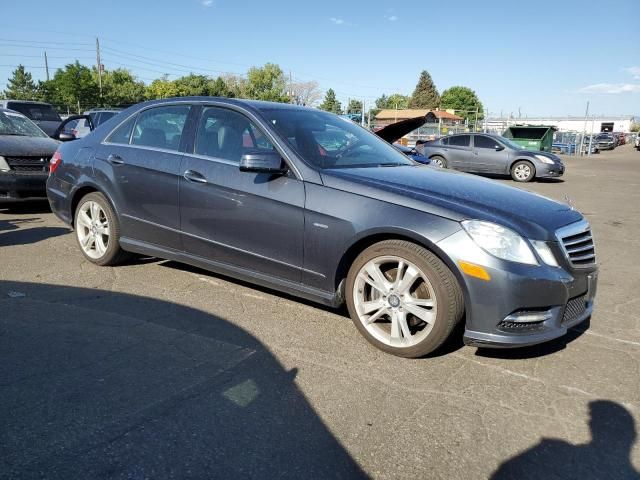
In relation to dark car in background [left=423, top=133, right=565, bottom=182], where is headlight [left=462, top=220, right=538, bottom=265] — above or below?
above

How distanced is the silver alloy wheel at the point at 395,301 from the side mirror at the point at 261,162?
0.96 metres

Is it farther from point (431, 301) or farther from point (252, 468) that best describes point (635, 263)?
point (252, 468)

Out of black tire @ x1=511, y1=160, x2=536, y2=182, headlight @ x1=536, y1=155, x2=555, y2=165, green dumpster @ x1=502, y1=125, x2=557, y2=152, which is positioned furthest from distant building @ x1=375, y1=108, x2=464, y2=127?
headlight @ x1=536, y1=155, x2=555, y2=165

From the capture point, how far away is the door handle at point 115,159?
15.7ft

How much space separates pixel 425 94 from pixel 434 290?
120944 millimetres

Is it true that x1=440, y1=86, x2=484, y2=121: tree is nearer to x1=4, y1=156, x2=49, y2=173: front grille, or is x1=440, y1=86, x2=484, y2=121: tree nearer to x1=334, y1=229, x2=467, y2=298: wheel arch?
x1=4, y1=156, x2=49, y2=173: front grille

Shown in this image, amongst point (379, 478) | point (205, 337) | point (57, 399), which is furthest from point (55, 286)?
point (379, 478)

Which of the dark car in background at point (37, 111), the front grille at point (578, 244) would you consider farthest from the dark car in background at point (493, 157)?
the front grille at point (578, 244)

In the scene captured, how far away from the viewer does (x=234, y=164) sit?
4.06 meters

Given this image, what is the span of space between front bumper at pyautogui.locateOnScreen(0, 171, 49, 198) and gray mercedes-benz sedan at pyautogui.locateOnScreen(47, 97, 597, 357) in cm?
306

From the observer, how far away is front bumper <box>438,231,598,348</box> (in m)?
3.01

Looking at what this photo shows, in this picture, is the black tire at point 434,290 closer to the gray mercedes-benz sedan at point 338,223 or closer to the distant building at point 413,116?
the gray mercedes-benz sedan at point 338,223

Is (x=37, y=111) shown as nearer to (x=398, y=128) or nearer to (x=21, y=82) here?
(x=398, y=128)

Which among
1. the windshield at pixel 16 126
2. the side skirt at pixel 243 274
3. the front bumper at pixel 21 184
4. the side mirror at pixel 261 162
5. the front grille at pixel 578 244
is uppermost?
the windshield at pixel 16 126
